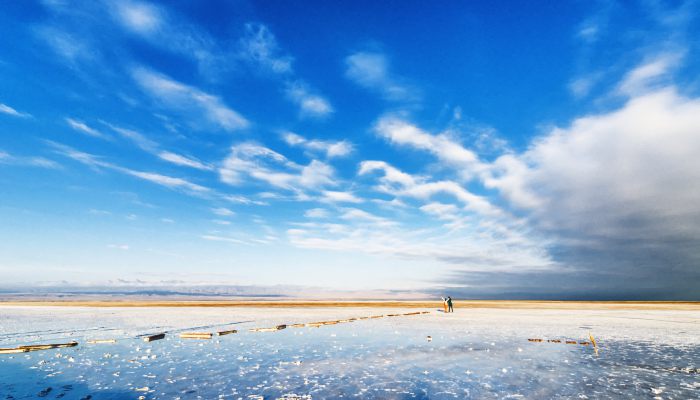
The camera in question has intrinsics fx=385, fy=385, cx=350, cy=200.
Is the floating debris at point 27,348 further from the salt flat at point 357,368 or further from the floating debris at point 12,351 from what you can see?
the salt flat at point 357,368

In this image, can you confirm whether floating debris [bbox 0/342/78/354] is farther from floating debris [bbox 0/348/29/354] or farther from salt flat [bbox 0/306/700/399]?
salt flat [bbox 0/306/700/399]

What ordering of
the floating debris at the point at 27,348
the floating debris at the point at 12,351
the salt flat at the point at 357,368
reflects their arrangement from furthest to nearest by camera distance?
1. the floating debris at the point at 27,348
2. the floating debris at the point at 12,351
3. the salt flat at the point at 357,368

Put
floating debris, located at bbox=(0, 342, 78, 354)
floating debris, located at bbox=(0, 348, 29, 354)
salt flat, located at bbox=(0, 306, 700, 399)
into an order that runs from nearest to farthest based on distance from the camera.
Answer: salt flat, located at bbox=(0, 306, 700, 399), floating debris, located at bbox=(0, 348, 29, 354), floating debris, located at bbox=(0, 342, 78, 354)

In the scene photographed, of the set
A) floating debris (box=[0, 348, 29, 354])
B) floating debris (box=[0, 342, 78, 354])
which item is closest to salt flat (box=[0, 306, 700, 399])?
floating debris (box=[0, 342, 78, 354])

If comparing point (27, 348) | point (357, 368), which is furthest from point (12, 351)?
point (357, 368)

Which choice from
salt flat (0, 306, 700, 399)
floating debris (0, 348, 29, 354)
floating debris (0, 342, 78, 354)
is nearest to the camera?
salt flat (0, 306, 700, 399)

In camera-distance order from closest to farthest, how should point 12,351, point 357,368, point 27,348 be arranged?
point 357,368
point 12,351
point 27,348

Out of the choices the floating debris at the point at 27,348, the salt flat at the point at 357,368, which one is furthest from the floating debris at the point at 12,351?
the salt flat at the point at 357,368

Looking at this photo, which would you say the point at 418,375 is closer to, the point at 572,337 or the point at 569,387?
the point at 569,387

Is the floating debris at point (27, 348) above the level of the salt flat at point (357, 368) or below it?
below

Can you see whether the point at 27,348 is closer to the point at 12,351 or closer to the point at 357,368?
the point at 12,351

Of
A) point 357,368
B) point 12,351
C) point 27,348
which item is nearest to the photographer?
point 357,368

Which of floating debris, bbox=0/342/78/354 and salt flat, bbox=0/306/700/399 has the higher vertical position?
salt flat, bbox=0/306/700/399

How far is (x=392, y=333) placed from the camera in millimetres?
27484
